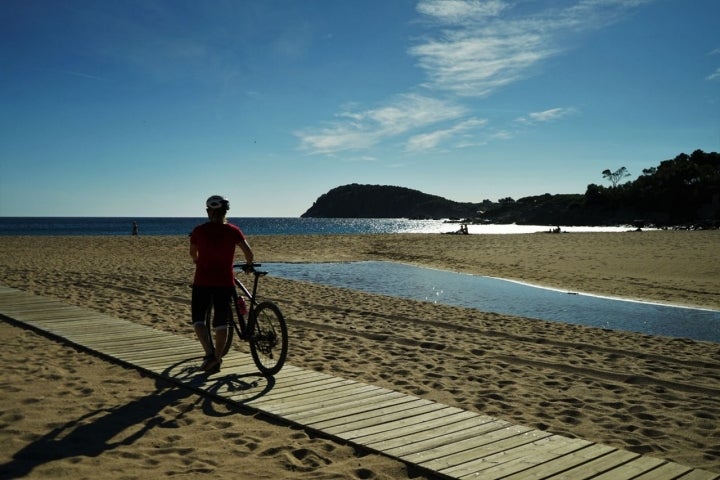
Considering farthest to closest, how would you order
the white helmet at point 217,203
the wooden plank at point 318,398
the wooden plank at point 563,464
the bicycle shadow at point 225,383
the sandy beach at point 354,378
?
the white helmet at point 217,203 → the bicycle shadow at point 225,383 → the wooden plank at point 318,398 → the sandy beach at point 354,378 → the wooden plank at point 563,464

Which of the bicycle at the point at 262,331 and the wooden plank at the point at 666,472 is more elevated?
the bicycle at the point at 262,331

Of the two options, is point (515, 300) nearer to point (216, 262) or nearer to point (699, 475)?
point (216, 262)

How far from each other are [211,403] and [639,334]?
8.64 m

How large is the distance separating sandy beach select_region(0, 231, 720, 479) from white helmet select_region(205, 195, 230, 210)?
2070mm

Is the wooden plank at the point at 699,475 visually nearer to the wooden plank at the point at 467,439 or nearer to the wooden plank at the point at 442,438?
the wooden plank at the point at 467,439

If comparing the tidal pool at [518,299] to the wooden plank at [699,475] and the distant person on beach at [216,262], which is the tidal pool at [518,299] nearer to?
the wooden plank at [699,475]

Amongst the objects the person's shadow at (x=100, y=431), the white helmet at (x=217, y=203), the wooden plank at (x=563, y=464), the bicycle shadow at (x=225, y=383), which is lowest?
the wooden plank at (x=563, y=464)

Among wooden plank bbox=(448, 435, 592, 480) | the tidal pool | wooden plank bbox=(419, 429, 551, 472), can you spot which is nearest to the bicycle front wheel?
wooden plank bbox=(419, 429, 551, 472)

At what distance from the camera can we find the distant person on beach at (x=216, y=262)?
19.3 ft

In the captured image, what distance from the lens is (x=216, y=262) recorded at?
595 centimetres

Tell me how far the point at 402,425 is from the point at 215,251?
280cm

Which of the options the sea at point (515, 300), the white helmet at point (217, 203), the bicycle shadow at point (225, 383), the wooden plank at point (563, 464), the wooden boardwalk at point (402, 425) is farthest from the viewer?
the sea at point (515, 300)

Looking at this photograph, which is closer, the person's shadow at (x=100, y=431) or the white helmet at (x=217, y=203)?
the person's shadow at (x=100, y=431)

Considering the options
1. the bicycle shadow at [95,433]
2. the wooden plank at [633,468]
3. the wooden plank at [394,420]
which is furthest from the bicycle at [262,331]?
the wooden plank at [633,468]
